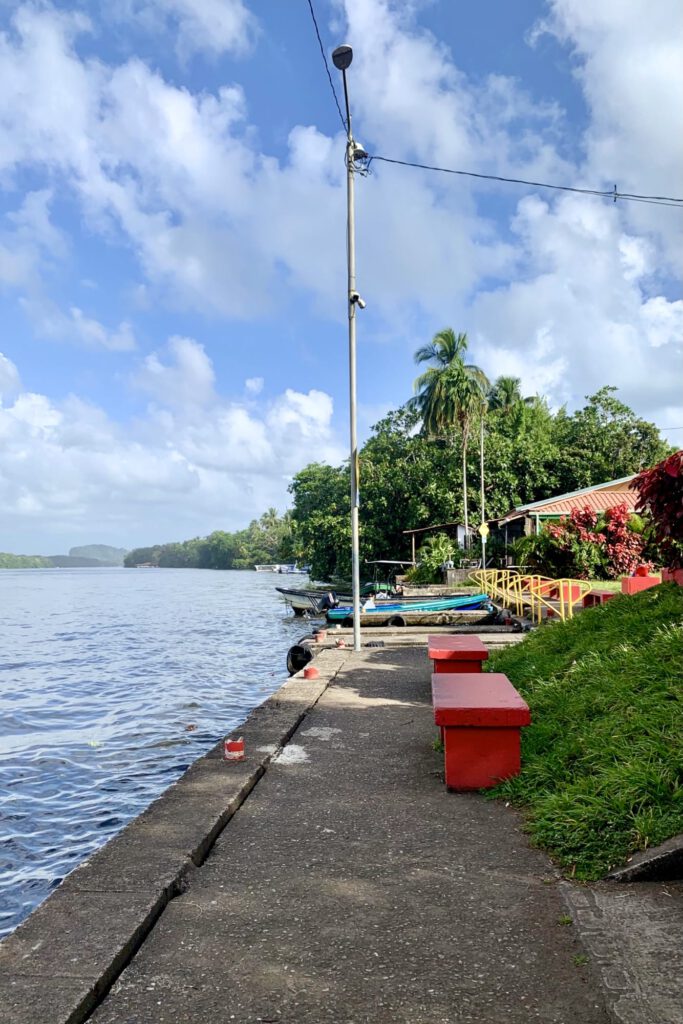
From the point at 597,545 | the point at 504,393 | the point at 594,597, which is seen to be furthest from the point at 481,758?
the point at 504,393

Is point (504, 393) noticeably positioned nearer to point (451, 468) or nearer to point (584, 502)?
point (451, 468)

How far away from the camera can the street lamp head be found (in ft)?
34.6

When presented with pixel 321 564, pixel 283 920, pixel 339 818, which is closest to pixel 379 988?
pixel 283 920

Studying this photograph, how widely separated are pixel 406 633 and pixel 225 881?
42.5ft

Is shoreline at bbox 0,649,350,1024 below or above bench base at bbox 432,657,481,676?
below

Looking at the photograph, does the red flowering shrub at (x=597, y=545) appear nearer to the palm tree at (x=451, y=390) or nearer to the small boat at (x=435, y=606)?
the small boat at (x=435, y=606)

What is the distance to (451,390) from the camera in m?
38.1

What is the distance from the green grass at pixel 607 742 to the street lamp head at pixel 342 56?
8.46 meters

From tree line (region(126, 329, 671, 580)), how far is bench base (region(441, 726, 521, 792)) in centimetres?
3147

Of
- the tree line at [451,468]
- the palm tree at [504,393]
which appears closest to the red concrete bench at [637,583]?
the tree line at [451,468]

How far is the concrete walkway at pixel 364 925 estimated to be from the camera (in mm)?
2455

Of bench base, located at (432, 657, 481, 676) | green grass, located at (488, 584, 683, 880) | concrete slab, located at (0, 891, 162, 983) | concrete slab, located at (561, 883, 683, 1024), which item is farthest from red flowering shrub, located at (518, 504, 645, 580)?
concrete slab, located at (0, 891, 162, 983)

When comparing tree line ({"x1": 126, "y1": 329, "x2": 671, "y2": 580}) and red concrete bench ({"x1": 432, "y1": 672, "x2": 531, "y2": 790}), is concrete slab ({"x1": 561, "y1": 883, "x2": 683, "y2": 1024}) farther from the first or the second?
tree line ({"x1": 126, "y1": 329, "x2": 671, "y2": 580})

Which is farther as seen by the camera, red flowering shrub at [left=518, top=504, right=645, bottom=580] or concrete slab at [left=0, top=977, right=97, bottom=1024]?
red flowering shrub at [left=518, top=504, right=645, bottom=580]
